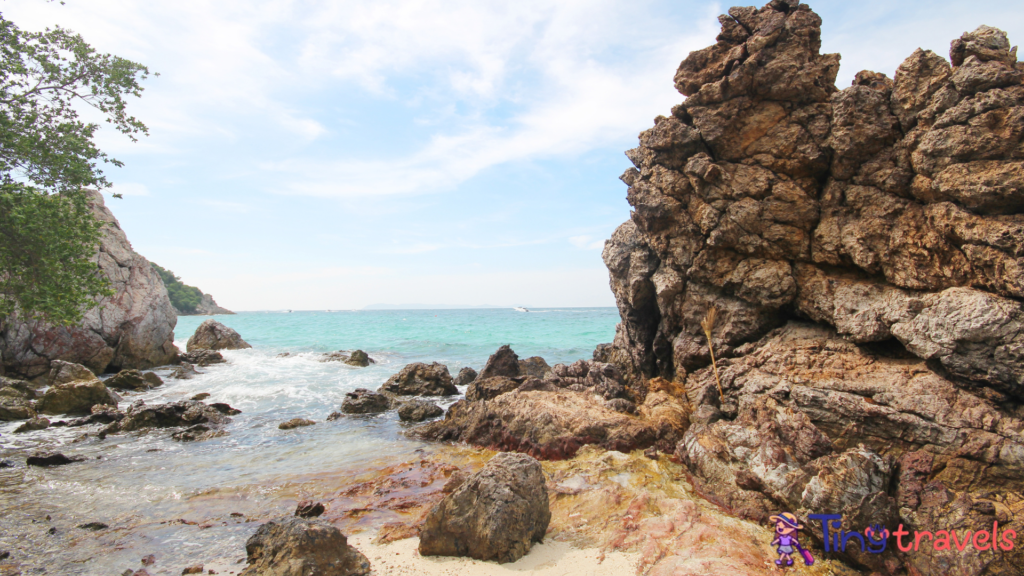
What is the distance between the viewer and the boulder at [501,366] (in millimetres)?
17641

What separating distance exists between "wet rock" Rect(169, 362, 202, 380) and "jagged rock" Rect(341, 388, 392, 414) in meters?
12.1

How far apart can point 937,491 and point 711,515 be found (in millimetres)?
2838

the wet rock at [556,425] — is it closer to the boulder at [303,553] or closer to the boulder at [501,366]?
the boulder at [501,366]

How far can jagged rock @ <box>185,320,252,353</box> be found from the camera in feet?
110

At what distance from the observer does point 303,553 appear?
4.89 metres

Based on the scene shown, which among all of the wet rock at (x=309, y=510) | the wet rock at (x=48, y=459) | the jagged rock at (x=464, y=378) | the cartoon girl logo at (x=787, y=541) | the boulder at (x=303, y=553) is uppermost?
the boulder at (x=303, y=553)

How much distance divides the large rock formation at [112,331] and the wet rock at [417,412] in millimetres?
12658

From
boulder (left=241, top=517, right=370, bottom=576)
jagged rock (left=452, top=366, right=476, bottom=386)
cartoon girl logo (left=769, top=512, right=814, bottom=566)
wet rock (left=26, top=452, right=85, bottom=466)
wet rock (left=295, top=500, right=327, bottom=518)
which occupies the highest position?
boulder (left=241, top=517, right=370, bottom=576)

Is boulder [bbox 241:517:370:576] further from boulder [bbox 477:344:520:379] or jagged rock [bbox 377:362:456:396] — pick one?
jagged rock [bbox 377:362:456:396]

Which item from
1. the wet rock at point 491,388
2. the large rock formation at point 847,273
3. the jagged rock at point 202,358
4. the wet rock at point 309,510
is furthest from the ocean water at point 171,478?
the jagged rock at point 202,358

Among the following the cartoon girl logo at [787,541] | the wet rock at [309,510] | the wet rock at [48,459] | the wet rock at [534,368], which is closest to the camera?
the cartoon girl logo at [787,541]

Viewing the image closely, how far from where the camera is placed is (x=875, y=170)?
29.1ft

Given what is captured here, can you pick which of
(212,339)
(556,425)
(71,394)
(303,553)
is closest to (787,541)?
(556,425)

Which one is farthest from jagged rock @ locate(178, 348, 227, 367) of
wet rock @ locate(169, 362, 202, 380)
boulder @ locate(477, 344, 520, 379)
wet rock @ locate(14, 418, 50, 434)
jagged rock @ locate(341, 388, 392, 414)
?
boulder @ locate(477, 344, 520, 379)
